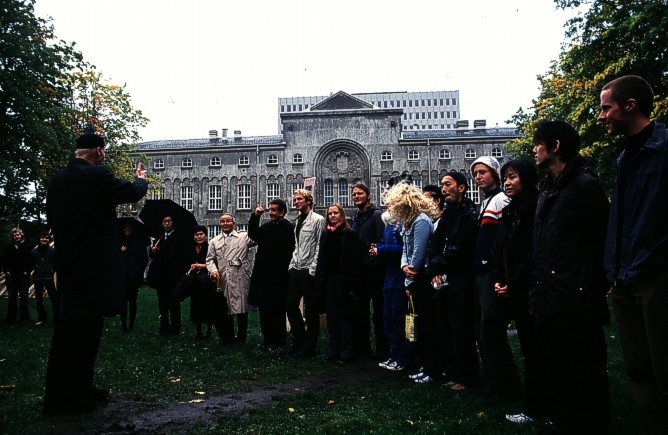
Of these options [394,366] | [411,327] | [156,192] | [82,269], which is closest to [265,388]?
[411,327]

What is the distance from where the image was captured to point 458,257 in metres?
6.53

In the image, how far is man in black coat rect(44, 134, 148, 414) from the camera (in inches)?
219

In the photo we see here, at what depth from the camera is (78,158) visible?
237 inches

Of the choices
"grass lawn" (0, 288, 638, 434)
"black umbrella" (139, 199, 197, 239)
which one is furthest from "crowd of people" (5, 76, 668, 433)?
"black umbrella" (139, 199, 197, 239)

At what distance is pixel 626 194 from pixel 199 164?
192 feet

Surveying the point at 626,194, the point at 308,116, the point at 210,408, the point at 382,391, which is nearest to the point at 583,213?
the point at 626,194

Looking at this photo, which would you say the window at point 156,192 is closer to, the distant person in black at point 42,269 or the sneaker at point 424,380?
the distant person in black at point 42,269

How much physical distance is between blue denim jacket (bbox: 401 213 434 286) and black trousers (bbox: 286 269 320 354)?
2.10 metres

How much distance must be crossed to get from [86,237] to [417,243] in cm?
388

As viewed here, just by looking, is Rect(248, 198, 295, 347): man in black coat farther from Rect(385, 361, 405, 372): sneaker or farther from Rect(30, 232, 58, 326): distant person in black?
Rect(30, 232, 58, 326): distant person in black

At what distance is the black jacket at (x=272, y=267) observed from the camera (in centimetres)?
984

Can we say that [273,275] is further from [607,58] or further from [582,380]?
[607,58]

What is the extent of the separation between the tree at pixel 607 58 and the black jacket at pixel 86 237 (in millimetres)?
19950

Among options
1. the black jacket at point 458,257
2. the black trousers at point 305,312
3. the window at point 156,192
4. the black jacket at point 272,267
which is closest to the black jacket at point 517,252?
the black jacket at point 458,257
